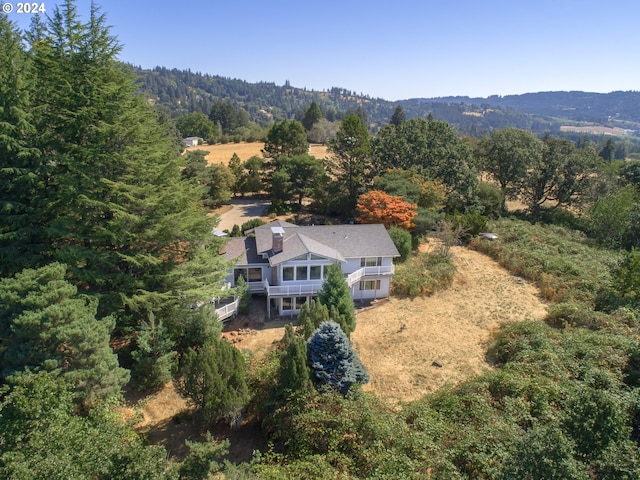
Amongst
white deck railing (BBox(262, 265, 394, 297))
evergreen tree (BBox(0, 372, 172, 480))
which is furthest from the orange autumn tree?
evergreen tree (BBox(0, 372, 172, 480))

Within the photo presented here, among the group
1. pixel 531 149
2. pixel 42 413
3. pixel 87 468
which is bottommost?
pixel 87 468

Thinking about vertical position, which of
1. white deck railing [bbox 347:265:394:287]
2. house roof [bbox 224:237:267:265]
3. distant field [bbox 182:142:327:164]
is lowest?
white deck railing [bbox 347:265:394:287]

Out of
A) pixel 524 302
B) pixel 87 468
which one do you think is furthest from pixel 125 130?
pixel 524 302

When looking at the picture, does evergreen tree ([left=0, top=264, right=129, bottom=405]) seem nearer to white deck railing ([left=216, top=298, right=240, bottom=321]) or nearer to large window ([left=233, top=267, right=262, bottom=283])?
white deck railing ([left=216, top=298, right=240, bottom=321])

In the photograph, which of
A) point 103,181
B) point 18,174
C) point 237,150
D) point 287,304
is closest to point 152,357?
point 103,181

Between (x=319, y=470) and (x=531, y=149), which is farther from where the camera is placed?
(x=531, y=149)

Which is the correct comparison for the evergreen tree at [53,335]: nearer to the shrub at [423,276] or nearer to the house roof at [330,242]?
the house roof at [330,242]

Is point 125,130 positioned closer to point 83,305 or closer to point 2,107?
point 2,107

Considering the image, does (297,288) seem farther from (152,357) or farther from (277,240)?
(152,357)
